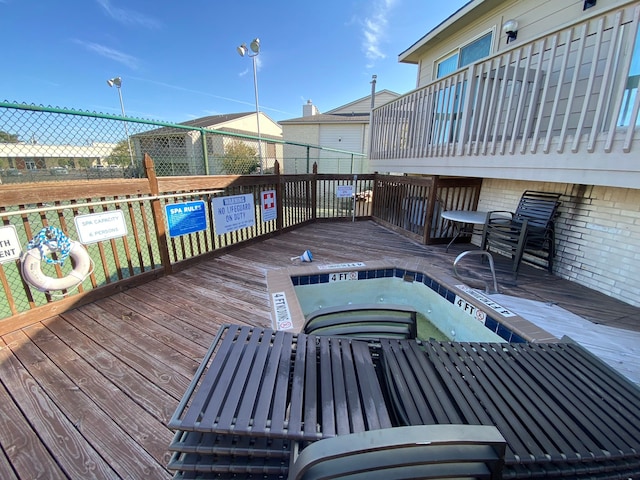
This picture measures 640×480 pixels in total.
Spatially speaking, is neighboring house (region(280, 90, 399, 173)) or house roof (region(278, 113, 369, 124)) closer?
neighboring house (region(280, 90, 399, 173))

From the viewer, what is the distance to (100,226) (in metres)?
2.66

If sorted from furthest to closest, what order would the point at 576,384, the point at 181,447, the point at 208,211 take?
the point at 208,211 < the point at 576,384 < the point at 181,447

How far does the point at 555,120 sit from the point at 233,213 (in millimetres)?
4366

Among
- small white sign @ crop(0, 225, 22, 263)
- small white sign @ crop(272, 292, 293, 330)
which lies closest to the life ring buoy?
Result: small white sign @ crop(0, 225, 22, 263)

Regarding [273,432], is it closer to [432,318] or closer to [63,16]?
[432,318]

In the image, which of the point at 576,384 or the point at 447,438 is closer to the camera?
the point at 447,438

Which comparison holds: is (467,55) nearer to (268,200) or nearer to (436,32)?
(436,32)

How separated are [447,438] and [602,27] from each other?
3.29 metres

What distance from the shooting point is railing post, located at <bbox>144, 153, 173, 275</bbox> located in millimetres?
3008

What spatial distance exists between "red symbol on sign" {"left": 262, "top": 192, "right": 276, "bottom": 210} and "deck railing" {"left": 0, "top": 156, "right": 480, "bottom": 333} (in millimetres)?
100

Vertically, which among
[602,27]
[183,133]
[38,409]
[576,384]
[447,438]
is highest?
[602,27]

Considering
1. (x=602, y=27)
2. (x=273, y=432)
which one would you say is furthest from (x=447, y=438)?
(x=602, y=27)

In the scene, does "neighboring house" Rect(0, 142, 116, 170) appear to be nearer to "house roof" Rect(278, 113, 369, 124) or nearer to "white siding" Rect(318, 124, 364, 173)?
"white siding" Rect(318, 124, 364, 173)

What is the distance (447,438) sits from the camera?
0.65m
